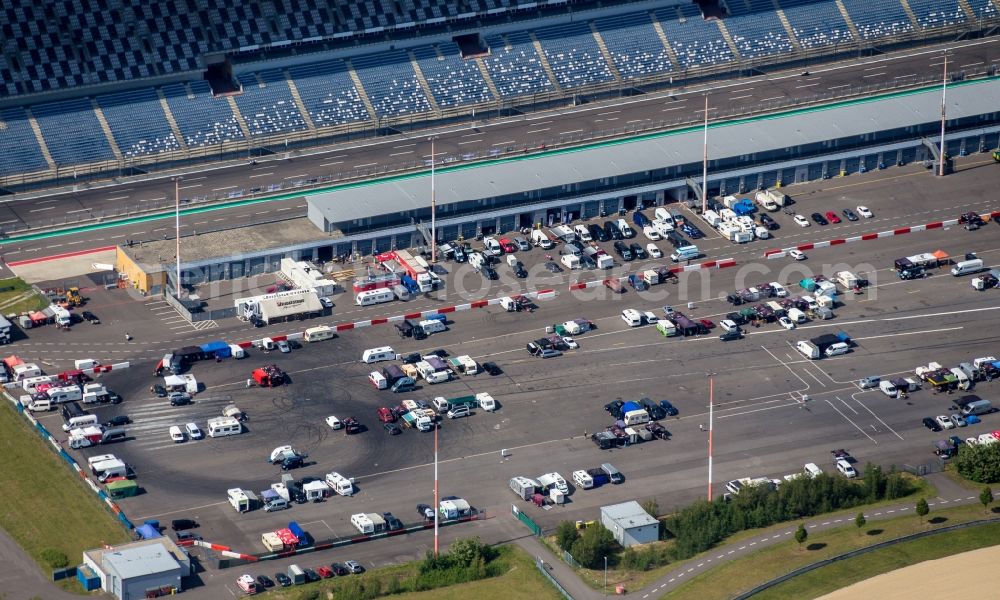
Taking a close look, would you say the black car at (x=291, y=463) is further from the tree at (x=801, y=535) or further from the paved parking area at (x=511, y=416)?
the tree at (x=801, y=535)

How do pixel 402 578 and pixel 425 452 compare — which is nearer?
pixel 402 578

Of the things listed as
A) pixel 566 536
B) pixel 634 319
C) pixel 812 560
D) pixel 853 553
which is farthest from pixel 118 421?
pixel 853 553

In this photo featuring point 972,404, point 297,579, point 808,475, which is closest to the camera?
point 297,579

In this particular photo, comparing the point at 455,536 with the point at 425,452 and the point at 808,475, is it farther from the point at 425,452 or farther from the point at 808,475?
the point at 808,475

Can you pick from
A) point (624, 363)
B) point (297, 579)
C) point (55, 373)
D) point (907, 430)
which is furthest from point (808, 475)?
point (55, 373)

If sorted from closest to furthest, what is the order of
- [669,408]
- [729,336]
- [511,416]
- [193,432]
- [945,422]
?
[193,432] < [945,422] < [511,416] < [669,408] < [729,336]

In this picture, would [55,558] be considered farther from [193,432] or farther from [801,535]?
[801,535]

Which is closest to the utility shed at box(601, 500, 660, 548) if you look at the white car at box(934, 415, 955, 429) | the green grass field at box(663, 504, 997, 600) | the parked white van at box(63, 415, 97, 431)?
the green grass field at box(663, 504, 997, 600)
